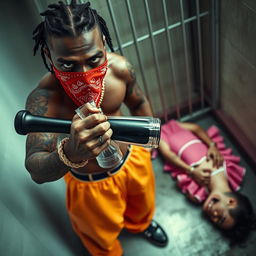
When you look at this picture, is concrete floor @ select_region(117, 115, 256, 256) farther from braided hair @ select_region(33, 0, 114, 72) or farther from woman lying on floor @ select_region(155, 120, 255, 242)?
braided hair @ select_region(33, 0, 114, 72)

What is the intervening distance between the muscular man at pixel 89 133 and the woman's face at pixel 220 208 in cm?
26

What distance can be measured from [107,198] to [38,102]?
0.46 metres

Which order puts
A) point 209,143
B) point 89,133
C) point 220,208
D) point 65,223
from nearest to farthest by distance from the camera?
point 89,133 < point 65,223 < point 220,208 < point 209,143

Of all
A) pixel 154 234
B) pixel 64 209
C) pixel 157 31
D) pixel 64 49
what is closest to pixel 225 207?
pixel 154 234

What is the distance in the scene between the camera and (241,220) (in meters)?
1.45

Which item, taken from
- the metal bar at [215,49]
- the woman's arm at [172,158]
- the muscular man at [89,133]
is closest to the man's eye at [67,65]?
the muscular man at [89,133]

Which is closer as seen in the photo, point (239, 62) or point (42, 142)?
point (42, 142)

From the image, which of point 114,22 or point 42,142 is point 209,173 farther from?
point 42,142

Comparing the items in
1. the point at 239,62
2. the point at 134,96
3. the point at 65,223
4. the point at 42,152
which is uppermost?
the point at 42,152

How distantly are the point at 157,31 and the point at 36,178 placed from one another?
3.02 ft

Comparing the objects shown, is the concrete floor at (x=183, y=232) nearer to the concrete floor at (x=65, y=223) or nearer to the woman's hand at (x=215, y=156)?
the concrete floor at (x=65, y=223)

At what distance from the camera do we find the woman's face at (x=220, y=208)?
1.45 metres

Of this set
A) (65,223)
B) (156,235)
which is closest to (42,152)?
(65,223)

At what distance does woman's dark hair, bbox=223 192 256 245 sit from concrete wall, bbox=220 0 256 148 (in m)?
0.35
